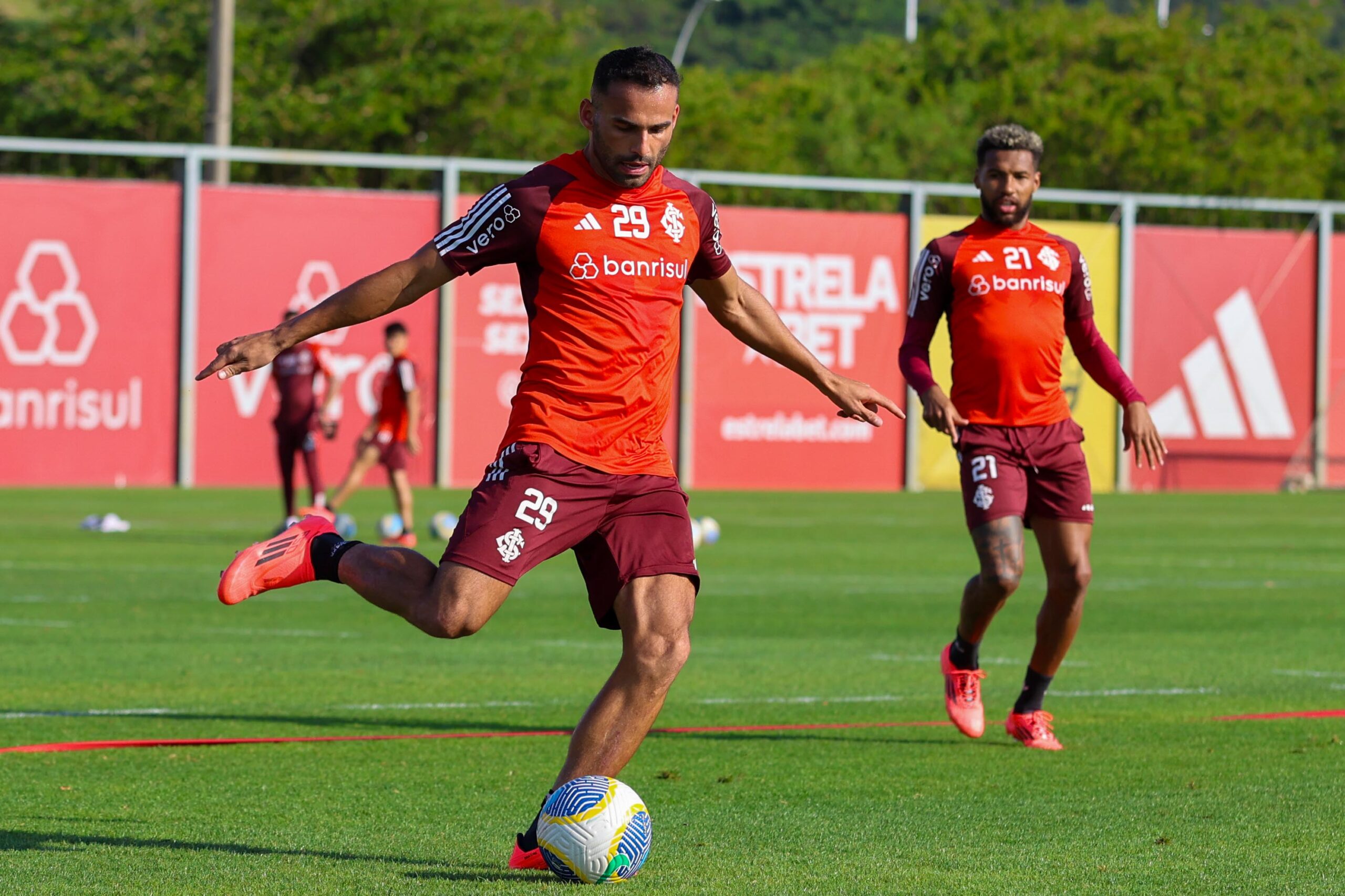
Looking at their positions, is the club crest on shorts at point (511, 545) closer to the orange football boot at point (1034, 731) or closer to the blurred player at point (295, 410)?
the orange football boot at point (1034, 731)

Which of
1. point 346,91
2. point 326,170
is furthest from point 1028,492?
point 346,91

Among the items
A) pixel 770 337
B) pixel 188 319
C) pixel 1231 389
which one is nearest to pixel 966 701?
pixel 770 337

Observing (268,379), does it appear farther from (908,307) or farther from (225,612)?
(908,307)

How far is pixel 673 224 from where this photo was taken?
6.17 meters

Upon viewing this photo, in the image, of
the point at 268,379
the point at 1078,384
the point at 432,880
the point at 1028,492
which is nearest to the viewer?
the point at 432,880

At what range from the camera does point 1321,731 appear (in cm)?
906

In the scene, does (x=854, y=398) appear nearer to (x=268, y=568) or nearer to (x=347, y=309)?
(x=347, y=309)

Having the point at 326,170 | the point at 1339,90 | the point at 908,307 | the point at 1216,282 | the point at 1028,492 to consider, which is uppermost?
the point at 1339,90

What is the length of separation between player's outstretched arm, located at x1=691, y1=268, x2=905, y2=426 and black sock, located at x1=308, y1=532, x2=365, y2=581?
133 centimetres

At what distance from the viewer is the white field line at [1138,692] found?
1038cm

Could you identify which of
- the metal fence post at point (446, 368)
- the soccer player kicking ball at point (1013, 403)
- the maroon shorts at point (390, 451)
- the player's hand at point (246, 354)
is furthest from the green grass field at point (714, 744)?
the metal fence post at point (446, 368)

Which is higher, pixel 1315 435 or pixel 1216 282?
pixel 1216 282

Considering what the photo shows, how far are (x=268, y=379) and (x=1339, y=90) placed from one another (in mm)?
43999

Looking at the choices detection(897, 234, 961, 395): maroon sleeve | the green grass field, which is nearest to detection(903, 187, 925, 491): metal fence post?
the green grass field
